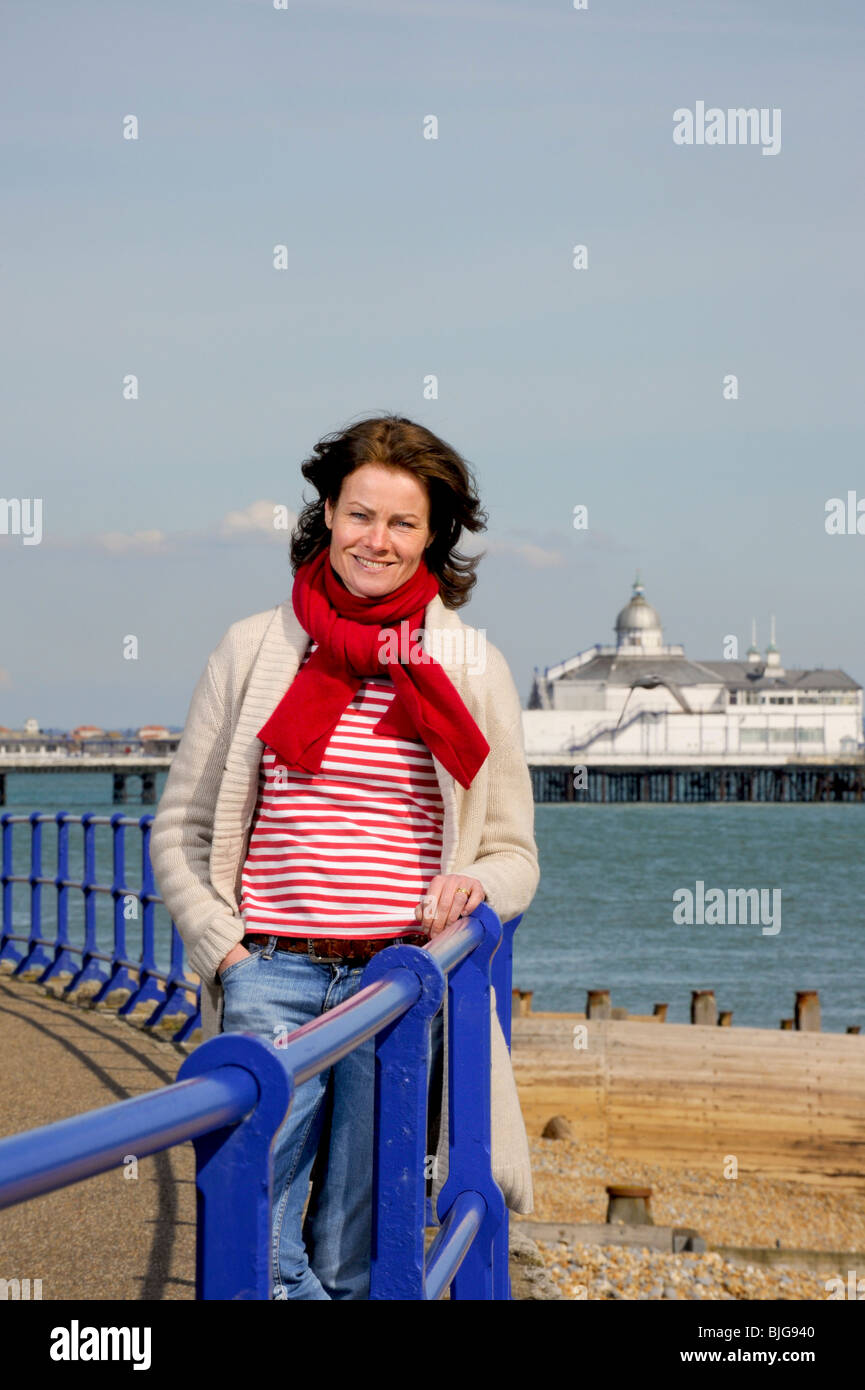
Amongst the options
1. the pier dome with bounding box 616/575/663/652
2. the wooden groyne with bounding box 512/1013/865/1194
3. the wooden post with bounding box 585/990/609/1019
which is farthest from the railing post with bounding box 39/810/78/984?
the pier dome with bounding box 616/575/663/652

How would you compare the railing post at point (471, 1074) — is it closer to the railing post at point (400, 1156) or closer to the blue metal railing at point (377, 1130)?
the blue metal railing at point (377, 1130)

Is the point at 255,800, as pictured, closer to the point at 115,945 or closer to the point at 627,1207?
the point at 627,1207

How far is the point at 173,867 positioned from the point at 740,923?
41.5 meters

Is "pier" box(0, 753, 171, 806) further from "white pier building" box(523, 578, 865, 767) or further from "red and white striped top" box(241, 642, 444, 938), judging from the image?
"red and white striped top" box(241, 642, 444, 938)

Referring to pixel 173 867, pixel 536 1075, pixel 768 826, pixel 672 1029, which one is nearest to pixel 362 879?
pixel 173 867

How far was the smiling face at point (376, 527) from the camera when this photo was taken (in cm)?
282

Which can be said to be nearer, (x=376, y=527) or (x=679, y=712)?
(x=376, y=527)

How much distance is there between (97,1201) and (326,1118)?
8.39ft

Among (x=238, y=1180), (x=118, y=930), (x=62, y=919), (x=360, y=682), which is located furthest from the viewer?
(x=62, y=919)

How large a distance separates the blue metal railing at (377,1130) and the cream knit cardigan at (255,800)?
7cm

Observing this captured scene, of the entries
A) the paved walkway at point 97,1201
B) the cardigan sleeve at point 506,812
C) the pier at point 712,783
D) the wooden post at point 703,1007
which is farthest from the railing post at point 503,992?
the pier at point 712,783

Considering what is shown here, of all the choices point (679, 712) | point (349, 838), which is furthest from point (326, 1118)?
point (679, 712)

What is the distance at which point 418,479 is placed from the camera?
9.34 feet
